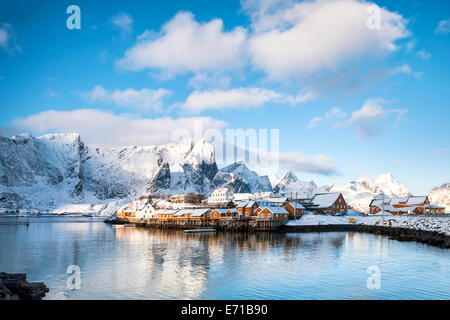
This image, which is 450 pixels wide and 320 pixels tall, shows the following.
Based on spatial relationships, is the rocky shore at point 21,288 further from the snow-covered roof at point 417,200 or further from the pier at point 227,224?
the snow-covered roof at point 417,200

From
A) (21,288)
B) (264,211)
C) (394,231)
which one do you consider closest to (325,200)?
(264,211)

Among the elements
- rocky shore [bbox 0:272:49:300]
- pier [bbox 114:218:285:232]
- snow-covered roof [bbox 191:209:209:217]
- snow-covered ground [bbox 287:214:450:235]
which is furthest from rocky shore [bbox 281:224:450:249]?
rocky shore [bbox 0:272:49:300]

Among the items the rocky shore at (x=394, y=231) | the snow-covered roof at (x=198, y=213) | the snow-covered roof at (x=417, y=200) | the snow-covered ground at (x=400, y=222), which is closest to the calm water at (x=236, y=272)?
the rocky shore at (x=394, y=231)

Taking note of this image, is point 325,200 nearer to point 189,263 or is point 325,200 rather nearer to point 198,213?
point 198,213

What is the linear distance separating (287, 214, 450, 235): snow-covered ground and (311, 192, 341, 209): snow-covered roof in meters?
8.91

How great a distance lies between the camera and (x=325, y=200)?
301 ft

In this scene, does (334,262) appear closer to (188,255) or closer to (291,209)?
(188,255)

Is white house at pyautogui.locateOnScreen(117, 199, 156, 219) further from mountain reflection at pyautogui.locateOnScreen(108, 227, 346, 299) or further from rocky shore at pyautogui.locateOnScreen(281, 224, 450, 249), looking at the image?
mountain reflection at pyautogui.locateOnScreen(108, 227, 346, 299)

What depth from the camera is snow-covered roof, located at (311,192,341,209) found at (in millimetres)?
89088

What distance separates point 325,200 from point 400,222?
2549 cm

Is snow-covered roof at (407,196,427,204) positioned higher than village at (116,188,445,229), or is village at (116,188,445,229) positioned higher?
snow-covered roof at (407,196,427,204)

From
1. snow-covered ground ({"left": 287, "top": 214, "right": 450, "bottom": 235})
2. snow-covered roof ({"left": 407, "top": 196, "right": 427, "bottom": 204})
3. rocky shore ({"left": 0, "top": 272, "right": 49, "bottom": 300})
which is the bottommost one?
snow-covered ground ({"left": 287, "top": 214, "right": 450, "bottom": 235})
